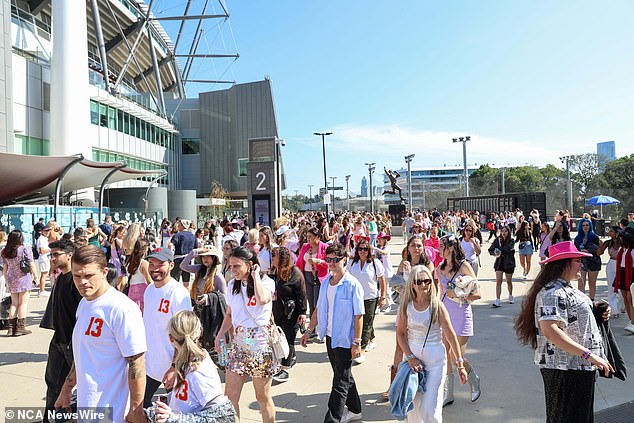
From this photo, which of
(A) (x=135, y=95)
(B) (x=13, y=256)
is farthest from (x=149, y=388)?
(A) (x=135, y=95)

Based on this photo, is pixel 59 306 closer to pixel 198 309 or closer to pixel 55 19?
pixel 198 309

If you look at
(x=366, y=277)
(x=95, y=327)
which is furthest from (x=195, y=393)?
(x=366, y=277)

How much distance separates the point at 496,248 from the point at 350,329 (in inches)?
245

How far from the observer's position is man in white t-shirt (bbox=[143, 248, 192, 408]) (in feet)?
12.7

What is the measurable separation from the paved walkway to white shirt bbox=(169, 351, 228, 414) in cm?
184

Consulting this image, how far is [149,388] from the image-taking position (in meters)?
3.96

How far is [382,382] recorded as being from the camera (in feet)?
18.2

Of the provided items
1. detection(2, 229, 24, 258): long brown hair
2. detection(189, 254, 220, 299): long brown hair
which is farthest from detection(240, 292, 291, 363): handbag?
detection(2, 229, 24, 258): long brown hair

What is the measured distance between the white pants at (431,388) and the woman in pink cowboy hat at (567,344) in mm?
725

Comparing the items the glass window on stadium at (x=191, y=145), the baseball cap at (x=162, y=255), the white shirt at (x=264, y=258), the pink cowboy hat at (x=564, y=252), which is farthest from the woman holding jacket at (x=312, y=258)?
the glass window on stadium at (x=191, y=145)

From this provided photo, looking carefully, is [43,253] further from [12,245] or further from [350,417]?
[350,417]

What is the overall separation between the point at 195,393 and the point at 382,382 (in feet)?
10.7

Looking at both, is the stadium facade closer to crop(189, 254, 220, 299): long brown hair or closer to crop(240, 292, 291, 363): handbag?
crop(189, 254, 220, 299): long brown hair

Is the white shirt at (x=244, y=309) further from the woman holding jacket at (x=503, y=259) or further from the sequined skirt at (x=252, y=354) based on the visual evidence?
the woman holding jacket at (x=503, y=259)
